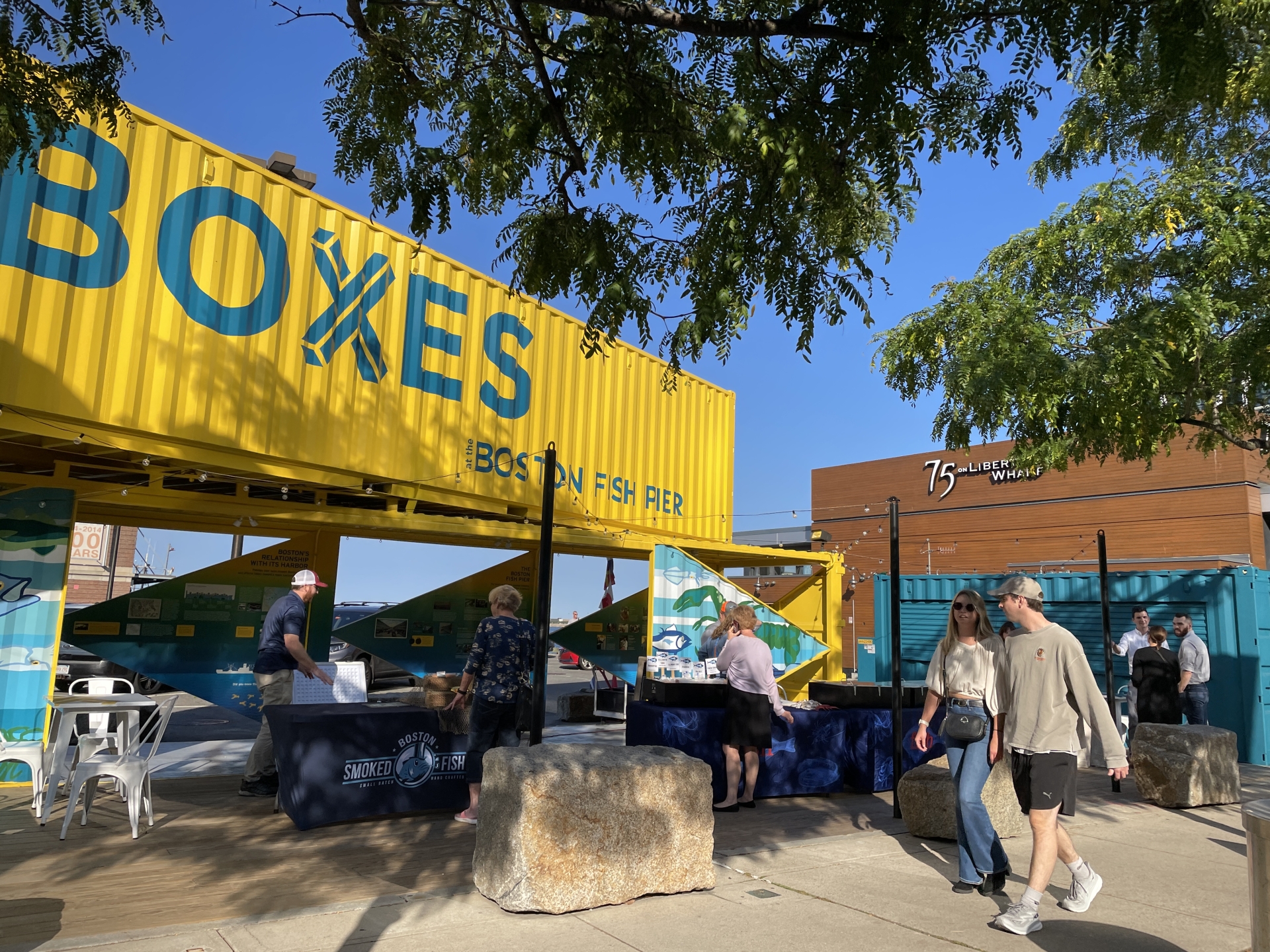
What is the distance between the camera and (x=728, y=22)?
15.9 ft

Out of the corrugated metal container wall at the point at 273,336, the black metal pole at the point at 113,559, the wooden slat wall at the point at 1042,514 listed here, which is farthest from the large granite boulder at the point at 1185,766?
the black metal pole at the point at 113,559

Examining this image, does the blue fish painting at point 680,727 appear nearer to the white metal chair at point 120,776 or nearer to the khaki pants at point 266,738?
the khaki pants at point 266,738

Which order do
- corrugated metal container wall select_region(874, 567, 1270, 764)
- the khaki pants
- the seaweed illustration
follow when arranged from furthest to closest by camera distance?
the seaweed illustration → corrugated metal container wall select_region(874, 567, 1270, 764) → the khaki pants

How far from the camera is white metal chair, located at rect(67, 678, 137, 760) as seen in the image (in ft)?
20.7

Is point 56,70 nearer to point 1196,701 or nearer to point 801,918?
point 801,918

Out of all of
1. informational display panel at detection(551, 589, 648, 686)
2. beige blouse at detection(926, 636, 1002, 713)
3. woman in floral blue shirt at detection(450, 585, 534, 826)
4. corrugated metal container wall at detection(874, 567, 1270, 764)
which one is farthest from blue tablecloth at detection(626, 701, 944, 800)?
informational display panel at detection(551, 589, 648, 686)

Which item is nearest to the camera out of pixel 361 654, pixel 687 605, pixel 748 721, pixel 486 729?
pixel 486 729

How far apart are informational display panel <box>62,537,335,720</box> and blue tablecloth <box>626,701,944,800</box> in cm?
506

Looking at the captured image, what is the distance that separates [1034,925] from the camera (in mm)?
4066

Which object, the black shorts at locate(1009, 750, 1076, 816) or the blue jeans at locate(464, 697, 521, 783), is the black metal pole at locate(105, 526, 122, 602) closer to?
the blue jeans at locate(464, 697, 521, 783)

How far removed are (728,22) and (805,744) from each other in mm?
5576

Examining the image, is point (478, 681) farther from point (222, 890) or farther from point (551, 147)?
point (551, 147)

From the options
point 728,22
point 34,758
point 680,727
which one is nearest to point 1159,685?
point 680,727

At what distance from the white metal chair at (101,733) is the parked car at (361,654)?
9.10 m
